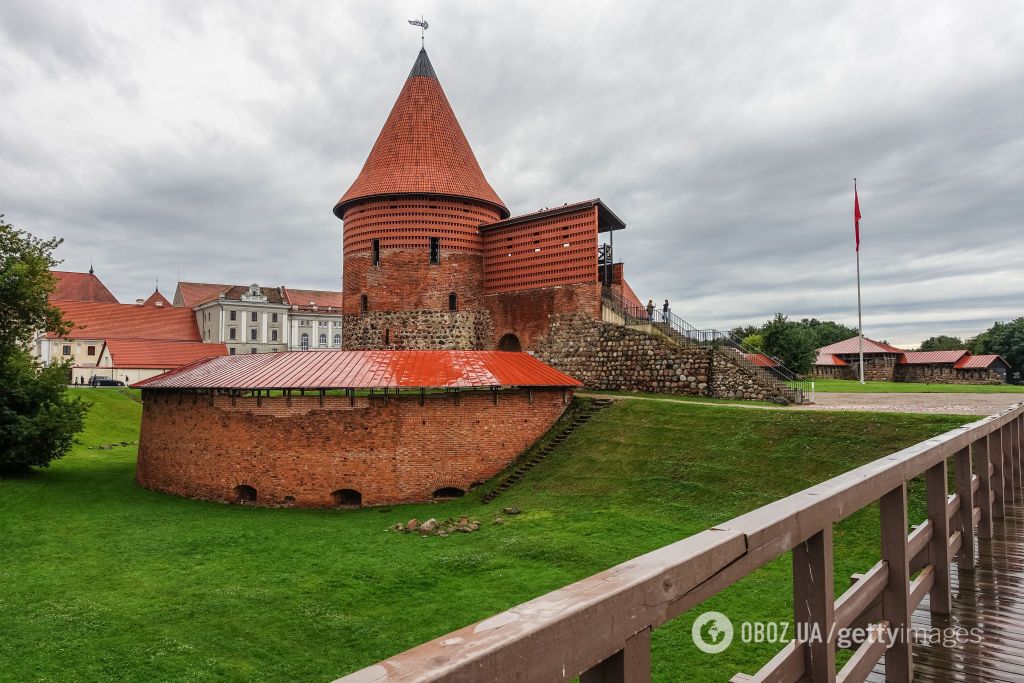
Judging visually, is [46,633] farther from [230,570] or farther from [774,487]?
[774,487]

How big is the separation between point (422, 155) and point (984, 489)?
2174cm

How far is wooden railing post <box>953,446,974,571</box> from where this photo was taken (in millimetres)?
3889

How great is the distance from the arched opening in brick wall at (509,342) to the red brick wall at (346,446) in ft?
23.5

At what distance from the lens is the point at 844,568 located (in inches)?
308

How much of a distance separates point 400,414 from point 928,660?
490 inches

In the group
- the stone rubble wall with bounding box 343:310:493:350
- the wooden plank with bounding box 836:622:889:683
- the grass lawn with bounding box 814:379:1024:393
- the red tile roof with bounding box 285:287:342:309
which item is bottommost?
the wooden plank with bounding box 836:622:889:683

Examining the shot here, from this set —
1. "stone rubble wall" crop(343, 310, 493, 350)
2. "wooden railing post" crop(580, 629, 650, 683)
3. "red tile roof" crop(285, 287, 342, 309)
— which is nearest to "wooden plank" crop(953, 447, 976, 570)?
"wooden railing post" crop(580, 629, 650, 683)

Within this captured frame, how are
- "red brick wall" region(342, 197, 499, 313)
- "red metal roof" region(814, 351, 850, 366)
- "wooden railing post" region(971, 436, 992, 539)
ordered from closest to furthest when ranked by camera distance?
1. "wooden railing post" region(971, 436, 992, 539)
2. "red brick wall" region(342, 197, 499, 313)
3. "red metal roof" region(814, 351, 850, 366)

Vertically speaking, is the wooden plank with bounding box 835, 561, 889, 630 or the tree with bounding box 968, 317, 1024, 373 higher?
the tree with bounding box 968, 317, 1024, 373

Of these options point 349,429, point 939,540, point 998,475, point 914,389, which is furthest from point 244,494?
point 914,389

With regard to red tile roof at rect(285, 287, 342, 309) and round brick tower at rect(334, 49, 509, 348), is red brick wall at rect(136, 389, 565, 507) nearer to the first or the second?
round brick tower at rect(334, 49, 509, 348)

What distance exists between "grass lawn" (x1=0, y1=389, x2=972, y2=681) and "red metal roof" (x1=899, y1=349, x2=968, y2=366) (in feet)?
108

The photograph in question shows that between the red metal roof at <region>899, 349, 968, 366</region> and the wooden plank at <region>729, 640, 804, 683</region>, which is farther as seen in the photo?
the red metal roof at <region>899, 349, 968, 366</region>

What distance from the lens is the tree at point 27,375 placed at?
656 inches
